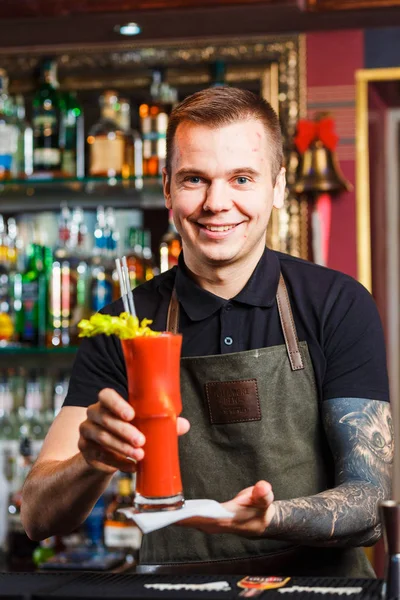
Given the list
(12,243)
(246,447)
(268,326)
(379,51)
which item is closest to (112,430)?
(246,447)

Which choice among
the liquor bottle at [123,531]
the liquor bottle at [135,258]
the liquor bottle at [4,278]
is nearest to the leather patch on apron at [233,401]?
the liquor bottle at [123,531]

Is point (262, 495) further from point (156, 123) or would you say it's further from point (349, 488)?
point (156, 123)

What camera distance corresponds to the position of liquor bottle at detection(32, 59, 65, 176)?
3379 mm

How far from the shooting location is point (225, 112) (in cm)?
178

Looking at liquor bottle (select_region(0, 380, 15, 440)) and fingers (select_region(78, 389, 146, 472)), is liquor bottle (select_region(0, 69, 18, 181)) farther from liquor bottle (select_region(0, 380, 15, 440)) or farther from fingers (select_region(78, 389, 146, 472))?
fingers (select_region(78, 389, 146, 472))

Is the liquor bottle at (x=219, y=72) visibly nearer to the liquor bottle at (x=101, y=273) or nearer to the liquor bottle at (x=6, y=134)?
the liquor bottle at (x=101, y=273)

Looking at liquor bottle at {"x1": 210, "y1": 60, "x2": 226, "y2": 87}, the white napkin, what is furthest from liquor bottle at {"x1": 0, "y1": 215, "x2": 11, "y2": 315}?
the white napkin

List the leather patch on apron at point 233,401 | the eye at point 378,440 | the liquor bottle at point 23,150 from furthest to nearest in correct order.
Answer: the liquor bottle at point 23,150, the leather patch on apron at point 233,401, the eye at point 378,440

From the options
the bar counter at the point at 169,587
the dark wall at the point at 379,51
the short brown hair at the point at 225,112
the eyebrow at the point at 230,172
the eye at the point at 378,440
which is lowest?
the bar counter at the point at 169,587

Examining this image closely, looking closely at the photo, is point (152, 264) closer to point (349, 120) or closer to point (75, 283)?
point (75, 283)

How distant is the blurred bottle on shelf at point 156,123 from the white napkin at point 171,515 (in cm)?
211

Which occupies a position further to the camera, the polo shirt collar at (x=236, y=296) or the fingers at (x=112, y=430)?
the polo shirt collar at (x=236, y=296)

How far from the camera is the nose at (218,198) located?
1740 mm

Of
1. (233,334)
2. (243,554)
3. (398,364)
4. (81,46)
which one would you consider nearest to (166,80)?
(81,46)
